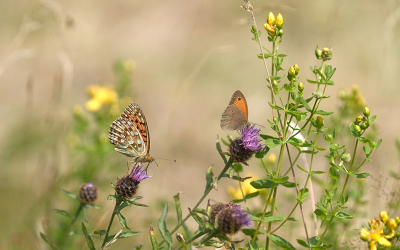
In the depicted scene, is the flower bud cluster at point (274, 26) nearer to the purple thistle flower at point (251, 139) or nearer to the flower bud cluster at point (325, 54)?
the flower bud cluster at point (325, 54)

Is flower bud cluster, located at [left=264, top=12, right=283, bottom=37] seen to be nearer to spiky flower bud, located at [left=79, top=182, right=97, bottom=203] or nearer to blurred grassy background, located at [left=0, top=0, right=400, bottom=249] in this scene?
spiky flower bud, located at [left=79, top=182, right=97, bottom=203]

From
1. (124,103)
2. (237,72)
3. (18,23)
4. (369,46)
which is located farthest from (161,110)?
(369,46)

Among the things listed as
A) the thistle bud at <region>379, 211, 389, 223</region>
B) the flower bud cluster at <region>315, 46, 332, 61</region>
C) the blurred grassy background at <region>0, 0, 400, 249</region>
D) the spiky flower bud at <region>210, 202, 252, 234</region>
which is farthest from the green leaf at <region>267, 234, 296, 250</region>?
the blurred grassy background at <region>0, 0, 400, 249</region>

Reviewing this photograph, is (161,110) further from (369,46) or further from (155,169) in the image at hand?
(369,46)

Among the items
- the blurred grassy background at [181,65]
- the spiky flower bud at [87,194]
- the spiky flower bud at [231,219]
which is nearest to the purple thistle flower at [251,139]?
the spiky flower bud at [231,219]

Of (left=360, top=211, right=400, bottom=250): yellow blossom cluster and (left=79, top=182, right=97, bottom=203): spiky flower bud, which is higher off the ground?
(left=360, top=211, right=400, bottom=250): yellow blossom cluster

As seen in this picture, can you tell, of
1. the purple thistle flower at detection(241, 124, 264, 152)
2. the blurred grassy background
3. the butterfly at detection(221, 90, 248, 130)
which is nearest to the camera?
the purple thistle flower at detection(241, 124, 264, 152)

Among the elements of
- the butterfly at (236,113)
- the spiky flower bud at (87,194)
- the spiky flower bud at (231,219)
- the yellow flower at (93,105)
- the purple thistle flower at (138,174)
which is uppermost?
the butterfly at (236,113)
